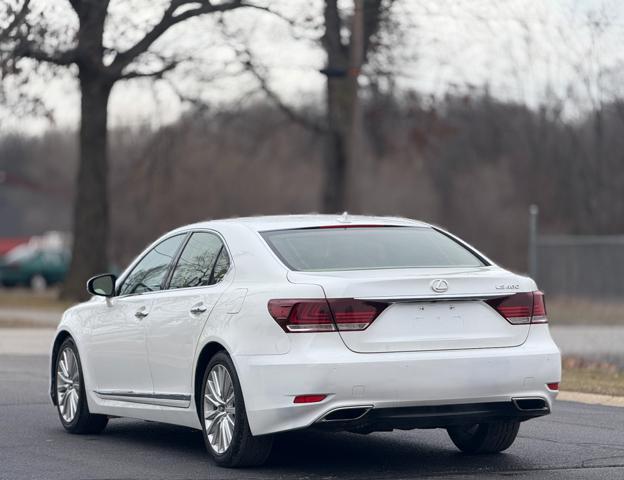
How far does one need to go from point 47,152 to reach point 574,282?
198 ft

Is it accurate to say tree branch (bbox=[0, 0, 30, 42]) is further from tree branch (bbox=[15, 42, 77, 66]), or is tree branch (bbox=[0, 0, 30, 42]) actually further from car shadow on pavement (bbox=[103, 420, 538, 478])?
car shadow on pavement (bbox=[103, 420, 538, 478])

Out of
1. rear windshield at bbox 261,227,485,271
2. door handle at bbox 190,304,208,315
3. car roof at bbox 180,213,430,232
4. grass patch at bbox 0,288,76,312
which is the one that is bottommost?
grass patch at bbox 0,288,76,312

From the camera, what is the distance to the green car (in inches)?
2004

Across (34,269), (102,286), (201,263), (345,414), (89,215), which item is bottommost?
(34,269)

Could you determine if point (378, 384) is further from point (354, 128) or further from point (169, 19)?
point (169, 19)

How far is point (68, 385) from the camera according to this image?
35.0 ft

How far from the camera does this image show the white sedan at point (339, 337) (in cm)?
787

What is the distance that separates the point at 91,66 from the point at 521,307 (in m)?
23.6

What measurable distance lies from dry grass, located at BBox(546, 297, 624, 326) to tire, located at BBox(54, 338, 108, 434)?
55.6 feet

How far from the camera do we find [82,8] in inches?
1060

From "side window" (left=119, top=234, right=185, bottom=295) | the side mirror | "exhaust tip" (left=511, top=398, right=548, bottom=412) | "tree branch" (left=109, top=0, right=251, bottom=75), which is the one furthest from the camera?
"tree branch" (left=109, top=0, right=251, bottom=75)

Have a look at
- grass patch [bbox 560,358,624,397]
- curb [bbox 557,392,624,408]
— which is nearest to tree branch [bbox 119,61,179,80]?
grass patch [bbox 560,358,624,397]

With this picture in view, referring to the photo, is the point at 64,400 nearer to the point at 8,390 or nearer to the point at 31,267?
the point at 8,390

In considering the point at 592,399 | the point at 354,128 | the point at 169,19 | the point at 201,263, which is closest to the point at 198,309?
the point at 201,263
